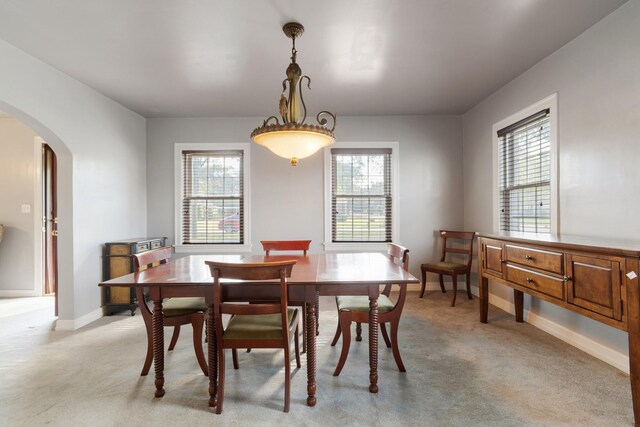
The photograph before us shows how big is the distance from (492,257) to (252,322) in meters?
2.29

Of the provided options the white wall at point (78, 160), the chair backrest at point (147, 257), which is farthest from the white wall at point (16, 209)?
the chair backrest at point (147, 257)

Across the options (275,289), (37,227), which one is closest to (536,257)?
(275,289)

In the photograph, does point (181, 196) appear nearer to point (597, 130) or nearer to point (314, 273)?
point (314, 273)

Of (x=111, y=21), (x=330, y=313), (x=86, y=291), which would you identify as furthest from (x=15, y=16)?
(x=330, y=313)

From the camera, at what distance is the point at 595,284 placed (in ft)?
5.82

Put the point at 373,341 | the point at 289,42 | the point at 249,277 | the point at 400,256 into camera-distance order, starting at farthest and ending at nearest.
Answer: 1. the point at 289,42
2. the point at 400,256
3. the point at 373,341
4. the point at 249,277

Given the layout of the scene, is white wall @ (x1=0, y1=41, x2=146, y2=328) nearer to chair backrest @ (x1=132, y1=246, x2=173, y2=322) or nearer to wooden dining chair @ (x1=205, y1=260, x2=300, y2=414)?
chair backrest @ (x1=132, y1=246, x2=173, y2=322)

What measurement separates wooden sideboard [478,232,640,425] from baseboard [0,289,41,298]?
6020 millimetres

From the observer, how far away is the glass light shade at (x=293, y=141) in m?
2.06

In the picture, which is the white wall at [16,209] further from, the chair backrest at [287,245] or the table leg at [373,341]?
the table leg at [373,341]

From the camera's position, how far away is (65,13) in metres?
2.14

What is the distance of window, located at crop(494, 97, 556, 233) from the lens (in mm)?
2951

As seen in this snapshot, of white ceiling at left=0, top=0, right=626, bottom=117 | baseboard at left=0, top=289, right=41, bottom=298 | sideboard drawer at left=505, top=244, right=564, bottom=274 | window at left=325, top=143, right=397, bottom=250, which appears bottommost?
baseboard at left=0, top=289, right=41, bottom=298

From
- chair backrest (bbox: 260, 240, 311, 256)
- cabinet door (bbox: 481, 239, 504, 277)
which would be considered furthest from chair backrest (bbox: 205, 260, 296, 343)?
cabinet door (bbox: 481, 239, 504, 277)
